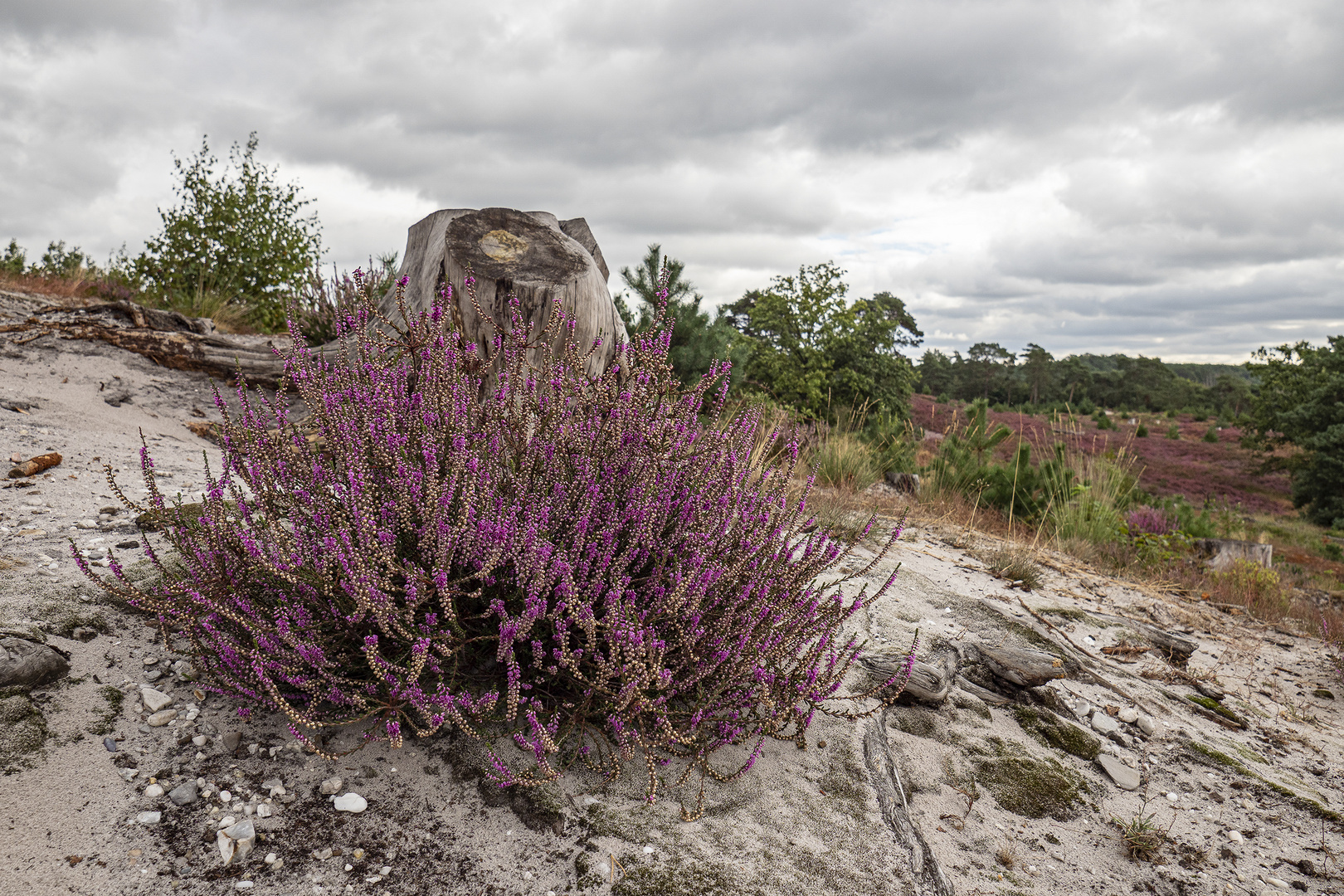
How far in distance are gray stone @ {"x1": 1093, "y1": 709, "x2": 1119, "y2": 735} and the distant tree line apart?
4509 centimetres

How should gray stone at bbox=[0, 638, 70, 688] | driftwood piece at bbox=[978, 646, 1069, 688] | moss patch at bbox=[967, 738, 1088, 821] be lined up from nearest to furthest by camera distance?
gray stone at bbox=[0, 638, 70, 688]
moss patch at bbox=[967, 738, 1088, 821]
driftwood piece at bbox=[978, 646, 1069, 688]

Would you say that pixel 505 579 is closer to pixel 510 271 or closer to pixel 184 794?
pixel 184 794

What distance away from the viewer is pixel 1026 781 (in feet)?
8.64

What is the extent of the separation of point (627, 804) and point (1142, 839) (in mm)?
1724

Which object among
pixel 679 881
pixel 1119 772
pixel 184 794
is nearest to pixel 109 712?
pixel 184 794

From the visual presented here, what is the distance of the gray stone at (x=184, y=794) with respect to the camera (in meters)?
1.90

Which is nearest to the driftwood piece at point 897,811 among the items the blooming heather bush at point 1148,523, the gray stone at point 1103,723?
the gray stone at point 1103,723

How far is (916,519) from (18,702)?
650 centimetres

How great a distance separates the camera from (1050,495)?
26.9 ft

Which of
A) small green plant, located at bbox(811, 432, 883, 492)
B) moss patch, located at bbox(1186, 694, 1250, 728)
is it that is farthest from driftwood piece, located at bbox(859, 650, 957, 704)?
small green plant, located at bbox(811, 432, 883, 492)

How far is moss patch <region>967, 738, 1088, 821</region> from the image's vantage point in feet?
8.28

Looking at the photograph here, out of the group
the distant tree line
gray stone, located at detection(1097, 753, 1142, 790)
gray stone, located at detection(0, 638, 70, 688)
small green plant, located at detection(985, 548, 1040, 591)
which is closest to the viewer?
gray stone, located at detection(0, 638, 70, 688)

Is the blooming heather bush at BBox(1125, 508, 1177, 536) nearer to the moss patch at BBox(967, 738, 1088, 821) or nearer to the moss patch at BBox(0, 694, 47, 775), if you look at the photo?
the moss patch at BBox(967, 738, 1088, 821)

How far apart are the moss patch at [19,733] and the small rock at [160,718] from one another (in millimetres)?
242
